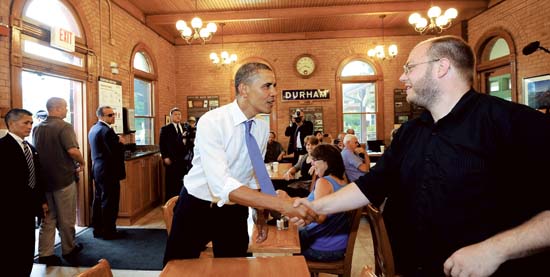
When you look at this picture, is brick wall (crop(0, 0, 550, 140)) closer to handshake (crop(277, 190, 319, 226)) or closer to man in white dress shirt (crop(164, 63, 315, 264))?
man in white dress shirt (crop(164, 63, 315, 264))

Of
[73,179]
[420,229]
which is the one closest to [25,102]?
[73,179]

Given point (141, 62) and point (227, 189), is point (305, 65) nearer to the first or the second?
point (141, 62)

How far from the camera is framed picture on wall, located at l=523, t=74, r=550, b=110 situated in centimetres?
601

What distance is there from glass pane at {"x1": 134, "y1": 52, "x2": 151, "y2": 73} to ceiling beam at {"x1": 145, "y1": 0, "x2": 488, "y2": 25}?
73cm

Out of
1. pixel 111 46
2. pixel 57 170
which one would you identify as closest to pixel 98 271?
pixel 57 170

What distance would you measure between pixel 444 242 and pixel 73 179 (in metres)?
4.08

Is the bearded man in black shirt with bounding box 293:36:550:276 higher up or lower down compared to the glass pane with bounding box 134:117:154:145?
lower down

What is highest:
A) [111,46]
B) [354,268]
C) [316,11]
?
[316,11]

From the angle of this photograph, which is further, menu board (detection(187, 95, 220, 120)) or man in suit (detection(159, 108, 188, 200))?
menu board (detection(187, 95, 220, 120))

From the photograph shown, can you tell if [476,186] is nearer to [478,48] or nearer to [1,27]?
[1,27]

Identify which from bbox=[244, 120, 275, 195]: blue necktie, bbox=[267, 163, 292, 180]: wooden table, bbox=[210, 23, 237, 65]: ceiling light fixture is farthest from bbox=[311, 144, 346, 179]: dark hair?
bbox=[210, 23, 237, 65]: ceiling light fixture

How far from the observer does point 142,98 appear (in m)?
7.71

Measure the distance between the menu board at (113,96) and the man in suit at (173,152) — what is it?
840 mm

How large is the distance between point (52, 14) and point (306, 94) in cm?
604
